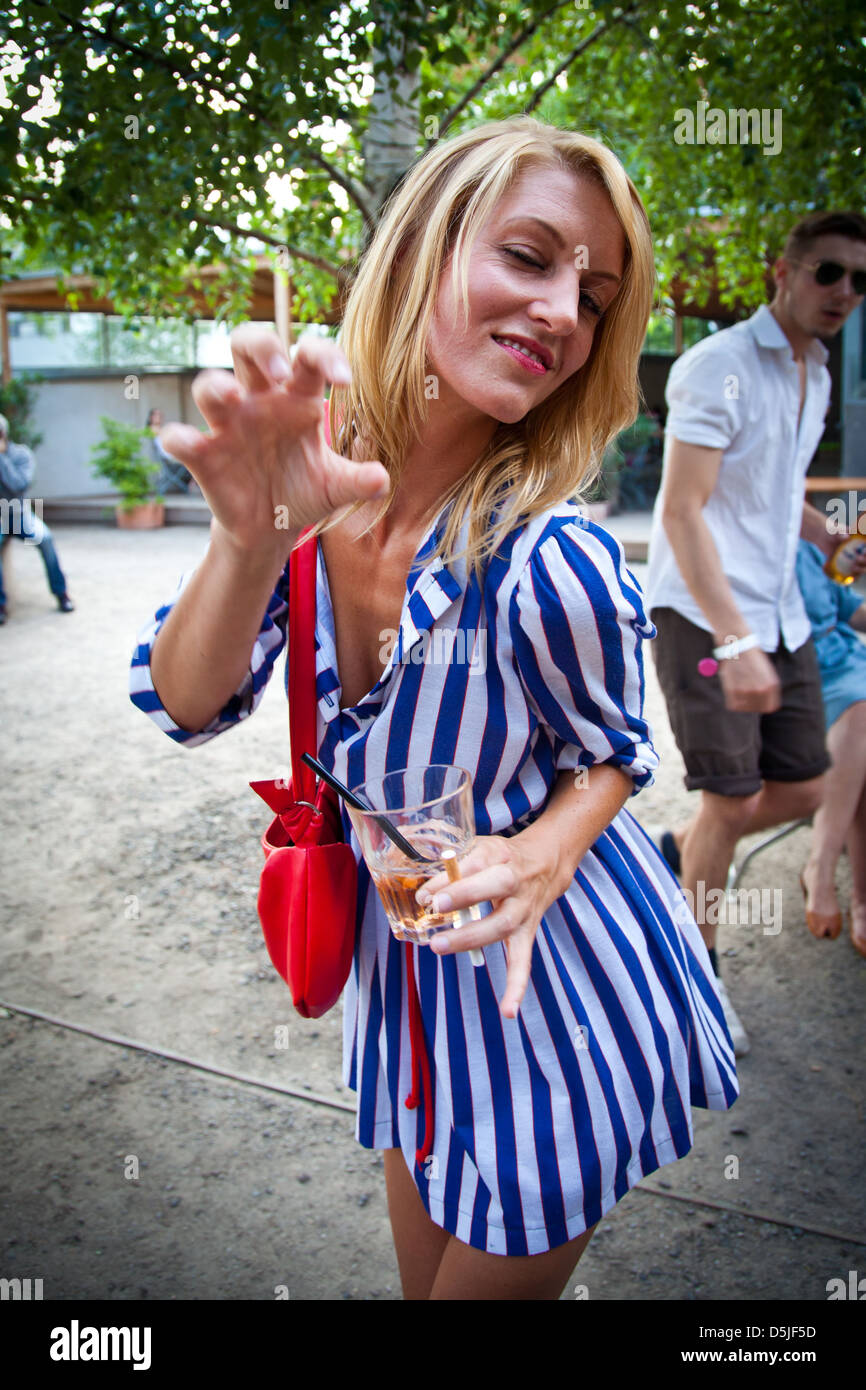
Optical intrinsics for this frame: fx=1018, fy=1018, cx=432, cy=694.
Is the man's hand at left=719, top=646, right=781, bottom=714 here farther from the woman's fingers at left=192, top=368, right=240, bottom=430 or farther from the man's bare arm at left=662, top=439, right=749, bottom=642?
the woman's fingers at left=192, top=368, right=240, bottom=430

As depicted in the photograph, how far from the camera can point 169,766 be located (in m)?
5.45

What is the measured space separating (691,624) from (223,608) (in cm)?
216

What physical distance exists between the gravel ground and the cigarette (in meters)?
1.43

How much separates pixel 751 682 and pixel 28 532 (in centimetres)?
680

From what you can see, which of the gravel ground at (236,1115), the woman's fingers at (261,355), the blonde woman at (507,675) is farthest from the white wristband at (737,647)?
the woman's fingers at (261,355)

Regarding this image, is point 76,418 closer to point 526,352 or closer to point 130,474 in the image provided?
point 130,474

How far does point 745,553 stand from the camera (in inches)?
119

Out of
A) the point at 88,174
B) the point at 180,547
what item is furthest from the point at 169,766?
the point at 180,547

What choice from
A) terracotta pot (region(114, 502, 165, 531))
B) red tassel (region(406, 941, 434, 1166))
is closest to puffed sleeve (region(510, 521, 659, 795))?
red tassel (region(406, 941, 434, 1166))

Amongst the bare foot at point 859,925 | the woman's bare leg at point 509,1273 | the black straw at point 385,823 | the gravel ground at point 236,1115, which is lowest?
the gravel ground at point 236,1115

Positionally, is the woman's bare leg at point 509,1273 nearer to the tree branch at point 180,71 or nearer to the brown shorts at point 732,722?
the brown shorts at point 732,722

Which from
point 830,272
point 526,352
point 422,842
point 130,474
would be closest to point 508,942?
point 422,842

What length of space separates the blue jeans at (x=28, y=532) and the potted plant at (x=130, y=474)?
7.24 m

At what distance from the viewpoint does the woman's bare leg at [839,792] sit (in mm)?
3475
